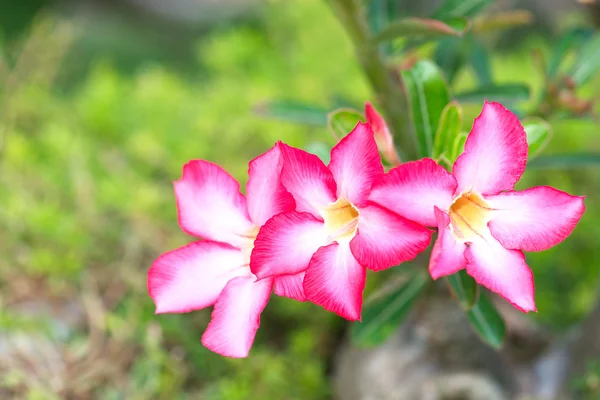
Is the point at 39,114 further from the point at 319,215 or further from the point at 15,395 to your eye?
the point at 319,215

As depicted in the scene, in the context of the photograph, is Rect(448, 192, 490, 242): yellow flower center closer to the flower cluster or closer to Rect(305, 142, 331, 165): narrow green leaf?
the flower cluster

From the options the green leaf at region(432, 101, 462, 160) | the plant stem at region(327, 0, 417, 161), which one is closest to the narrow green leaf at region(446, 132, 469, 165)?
A: the green leaf at region(432, 101, 462, 160)

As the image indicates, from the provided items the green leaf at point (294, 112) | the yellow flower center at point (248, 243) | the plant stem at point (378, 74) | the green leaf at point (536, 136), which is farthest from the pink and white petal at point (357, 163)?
the green leaf at point (294, 112)

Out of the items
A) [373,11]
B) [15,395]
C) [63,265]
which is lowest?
[15,395]

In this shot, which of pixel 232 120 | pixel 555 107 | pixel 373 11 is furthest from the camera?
pixel 232 120

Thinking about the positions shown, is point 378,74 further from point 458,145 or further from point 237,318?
point 237,318

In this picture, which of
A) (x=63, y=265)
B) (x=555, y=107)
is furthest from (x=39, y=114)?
(x=555, y=107)

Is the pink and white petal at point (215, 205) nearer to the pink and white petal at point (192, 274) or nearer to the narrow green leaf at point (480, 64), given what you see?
the pink and white petal at point (192, 274)
